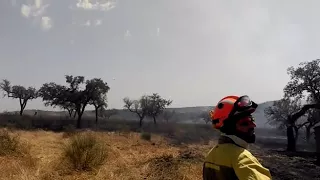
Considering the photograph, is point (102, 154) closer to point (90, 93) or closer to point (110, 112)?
point (90, 93)

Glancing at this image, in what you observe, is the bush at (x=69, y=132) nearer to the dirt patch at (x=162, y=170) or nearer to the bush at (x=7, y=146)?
the bush at (x=7, y=146)

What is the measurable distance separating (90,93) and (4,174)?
164 ft

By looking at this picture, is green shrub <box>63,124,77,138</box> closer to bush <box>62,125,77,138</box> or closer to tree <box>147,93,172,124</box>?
bush <box>62,125,77,138</box>

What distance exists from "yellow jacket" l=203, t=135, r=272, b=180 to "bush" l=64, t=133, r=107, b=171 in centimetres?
990

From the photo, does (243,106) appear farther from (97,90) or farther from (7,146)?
(97,90)

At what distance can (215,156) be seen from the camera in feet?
7.34

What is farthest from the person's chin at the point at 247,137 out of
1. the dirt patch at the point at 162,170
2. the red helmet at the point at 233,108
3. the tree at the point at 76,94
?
the tree at the point at 76,94

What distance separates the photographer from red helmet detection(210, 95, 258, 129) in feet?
7.25

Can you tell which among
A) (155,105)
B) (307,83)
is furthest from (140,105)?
(307,83)

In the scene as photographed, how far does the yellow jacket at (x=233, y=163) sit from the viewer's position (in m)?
1.97

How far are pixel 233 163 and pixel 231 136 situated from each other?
0.20 meters

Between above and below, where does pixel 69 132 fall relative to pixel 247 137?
below

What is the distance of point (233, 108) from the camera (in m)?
2.22

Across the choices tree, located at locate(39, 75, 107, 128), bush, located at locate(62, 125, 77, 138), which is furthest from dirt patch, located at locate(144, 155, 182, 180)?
tree, located at locate(39, 75, 107, 128)
